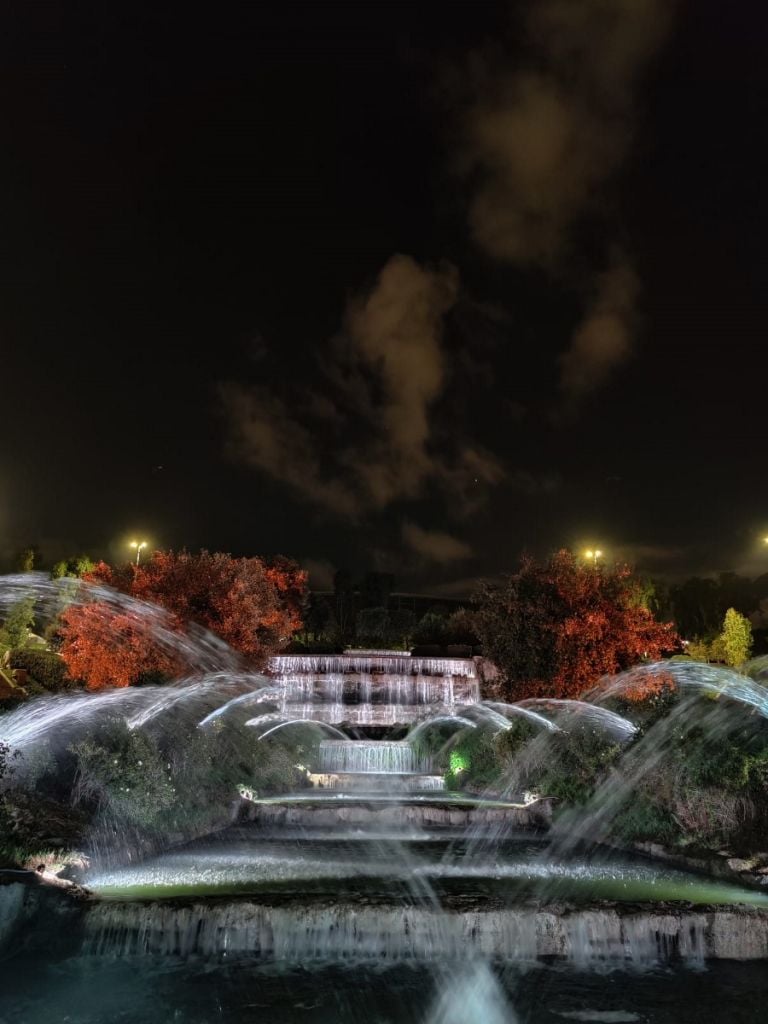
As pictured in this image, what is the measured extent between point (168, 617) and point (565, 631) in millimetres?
15531

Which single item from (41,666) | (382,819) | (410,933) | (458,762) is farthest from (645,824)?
(41,666)

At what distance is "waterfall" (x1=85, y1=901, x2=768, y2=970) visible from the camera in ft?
28.8

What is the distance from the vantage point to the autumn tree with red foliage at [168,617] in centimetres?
2545

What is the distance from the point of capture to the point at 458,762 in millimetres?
24656

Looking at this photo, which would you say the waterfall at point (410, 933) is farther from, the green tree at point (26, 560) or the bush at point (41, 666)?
the green tree at point (26, 560)

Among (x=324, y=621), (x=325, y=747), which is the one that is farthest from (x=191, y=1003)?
(x=324, y=621)

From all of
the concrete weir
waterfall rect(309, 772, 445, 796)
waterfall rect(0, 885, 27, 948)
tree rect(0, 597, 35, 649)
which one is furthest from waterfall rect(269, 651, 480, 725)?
waterfall rect(0, 885, 27, 948)

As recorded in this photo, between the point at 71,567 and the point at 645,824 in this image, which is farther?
the point at 71,567

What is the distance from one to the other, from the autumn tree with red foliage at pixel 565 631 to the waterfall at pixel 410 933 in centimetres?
1765

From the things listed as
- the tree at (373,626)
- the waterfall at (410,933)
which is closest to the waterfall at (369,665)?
the tree at (373,626)

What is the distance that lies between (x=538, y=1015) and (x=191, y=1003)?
3.50 meters

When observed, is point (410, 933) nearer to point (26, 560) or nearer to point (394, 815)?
point (394, 815)

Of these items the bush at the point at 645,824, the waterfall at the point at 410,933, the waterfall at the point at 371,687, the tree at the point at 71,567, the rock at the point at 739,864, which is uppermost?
the tree at the point at 71,567

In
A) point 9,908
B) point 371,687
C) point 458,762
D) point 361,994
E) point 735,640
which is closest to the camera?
point 361,994
